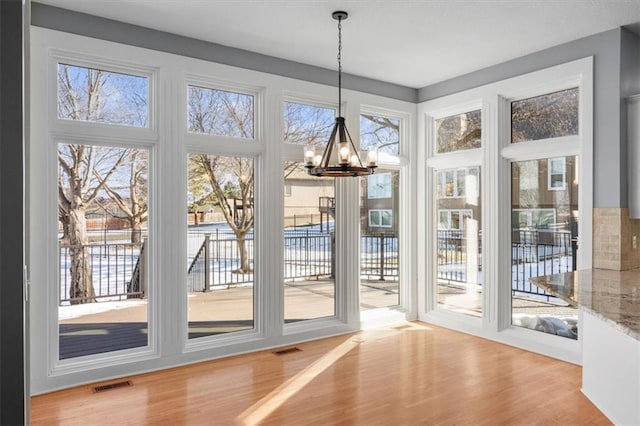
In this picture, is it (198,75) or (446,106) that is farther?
(446,106)

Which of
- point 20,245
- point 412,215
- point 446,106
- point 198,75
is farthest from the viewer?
point 412,215

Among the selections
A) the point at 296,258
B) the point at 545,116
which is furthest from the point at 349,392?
the point at 545,116

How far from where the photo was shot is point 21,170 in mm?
903

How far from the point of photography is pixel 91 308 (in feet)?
13.7

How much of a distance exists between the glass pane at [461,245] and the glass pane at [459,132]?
1.00 feet

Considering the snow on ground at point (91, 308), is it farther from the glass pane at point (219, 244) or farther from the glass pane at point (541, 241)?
the glass pane at point (541, 241)

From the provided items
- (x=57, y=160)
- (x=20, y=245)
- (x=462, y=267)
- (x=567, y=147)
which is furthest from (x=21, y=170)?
(x=462, y=267)

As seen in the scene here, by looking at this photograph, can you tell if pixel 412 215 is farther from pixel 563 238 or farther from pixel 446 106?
pixel 563 238

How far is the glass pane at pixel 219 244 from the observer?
15.3 feet

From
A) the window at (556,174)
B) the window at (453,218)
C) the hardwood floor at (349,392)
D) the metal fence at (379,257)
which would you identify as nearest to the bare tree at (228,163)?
the hardwood floor at (349,392)

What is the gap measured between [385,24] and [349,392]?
3.18m

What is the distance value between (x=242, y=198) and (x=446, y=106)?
284 cm

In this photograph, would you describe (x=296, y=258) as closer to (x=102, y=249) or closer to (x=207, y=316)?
(x=207, y=316)

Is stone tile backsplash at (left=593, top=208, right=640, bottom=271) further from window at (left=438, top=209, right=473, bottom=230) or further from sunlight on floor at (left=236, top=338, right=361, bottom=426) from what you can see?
sunlight on floor at (left=236, top=338, right=361, bottom=426)
